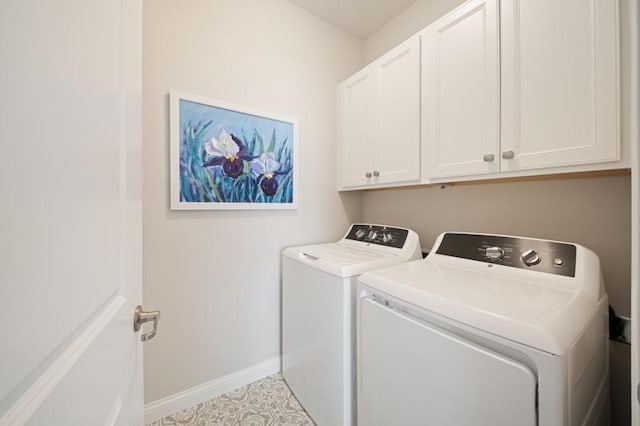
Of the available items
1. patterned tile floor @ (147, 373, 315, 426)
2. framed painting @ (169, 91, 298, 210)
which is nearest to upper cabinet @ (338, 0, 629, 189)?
framed painting @ (169, 91, 298, 210)

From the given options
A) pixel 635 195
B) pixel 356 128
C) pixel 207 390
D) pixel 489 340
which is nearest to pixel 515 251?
pixel 489 340

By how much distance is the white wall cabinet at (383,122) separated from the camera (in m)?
1.56

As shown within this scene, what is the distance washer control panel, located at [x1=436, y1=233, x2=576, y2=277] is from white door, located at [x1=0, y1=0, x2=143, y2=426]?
1.42m

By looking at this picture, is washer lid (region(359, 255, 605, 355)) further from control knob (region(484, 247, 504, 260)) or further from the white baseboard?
the white baseboard

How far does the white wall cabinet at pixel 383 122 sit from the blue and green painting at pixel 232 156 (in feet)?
1.62

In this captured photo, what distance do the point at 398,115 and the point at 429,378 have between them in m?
1.46

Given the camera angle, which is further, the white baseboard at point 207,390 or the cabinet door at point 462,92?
the white baseboard at point 207,390

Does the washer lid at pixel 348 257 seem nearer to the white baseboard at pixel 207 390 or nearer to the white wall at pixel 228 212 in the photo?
the white wall at pixel 228 212

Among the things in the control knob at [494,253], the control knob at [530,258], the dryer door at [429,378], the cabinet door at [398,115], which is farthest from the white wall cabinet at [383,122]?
the dryer door at [429,378]

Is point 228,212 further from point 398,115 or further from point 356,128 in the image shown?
point 398,115

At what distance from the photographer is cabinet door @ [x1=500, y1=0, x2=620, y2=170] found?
904mm

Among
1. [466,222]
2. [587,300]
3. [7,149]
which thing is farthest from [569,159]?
[7,149]

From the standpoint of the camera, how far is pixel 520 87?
3.65 feet

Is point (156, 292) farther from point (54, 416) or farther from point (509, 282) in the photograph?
point (509, 282)
